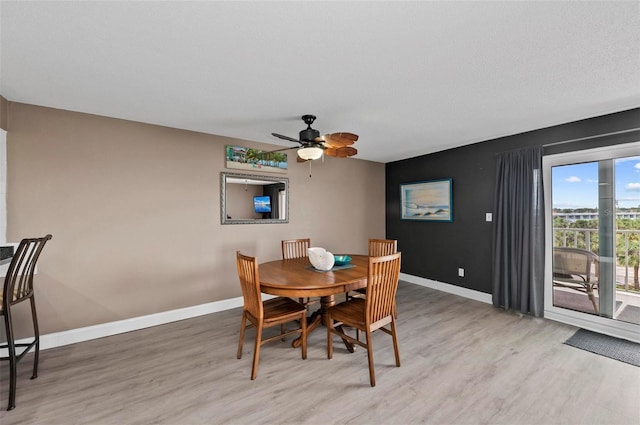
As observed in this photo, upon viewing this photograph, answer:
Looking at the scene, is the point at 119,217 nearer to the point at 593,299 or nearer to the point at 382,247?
the point at 382,247

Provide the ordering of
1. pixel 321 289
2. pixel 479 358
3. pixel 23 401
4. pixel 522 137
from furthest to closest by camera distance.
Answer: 1. pixel 522 137
2. pixel 479 358
3. pixel 321 289
4. pixel 23 401

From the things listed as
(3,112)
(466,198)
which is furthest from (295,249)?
(3,112)

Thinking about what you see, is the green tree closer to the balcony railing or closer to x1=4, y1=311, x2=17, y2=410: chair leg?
the balcony railing

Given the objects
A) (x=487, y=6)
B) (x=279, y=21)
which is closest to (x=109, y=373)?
(x=279, y=21)

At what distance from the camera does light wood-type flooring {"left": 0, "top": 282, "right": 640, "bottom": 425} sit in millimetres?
1816

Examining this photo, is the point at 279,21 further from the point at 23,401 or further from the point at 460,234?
the point at 460,234

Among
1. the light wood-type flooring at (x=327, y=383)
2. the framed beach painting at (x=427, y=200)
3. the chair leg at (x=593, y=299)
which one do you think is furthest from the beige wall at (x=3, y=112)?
the chair leg at (x=593, y=299)

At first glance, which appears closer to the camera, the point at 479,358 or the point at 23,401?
the point at 23,401

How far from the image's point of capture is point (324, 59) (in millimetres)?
1875

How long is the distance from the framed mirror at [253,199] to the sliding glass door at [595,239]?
11.4ft

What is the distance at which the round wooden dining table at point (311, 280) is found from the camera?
2.24 metres

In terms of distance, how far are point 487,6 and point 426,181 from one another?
143 inches

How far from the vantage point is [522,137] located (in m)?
3.63

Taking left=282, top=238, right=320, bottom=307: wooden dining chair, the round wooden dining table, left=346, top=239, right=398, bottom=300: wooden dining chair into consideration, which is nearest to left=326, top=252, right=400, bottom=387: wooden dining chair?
the round wooden dining table
